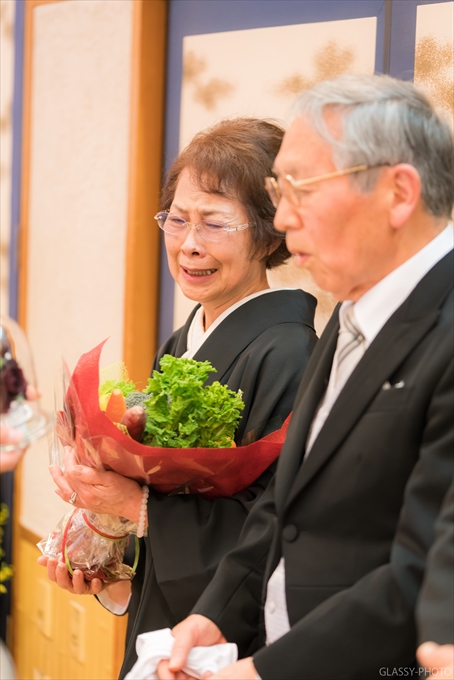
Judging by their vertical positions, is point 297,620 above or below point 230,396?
below

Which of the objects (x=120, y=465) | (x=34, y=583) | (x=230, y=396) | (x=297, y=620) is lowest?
(x=34, y=583)

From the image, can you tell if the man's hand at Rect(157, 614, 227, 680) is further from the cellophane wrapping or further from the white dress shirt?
the cellophane wrapping

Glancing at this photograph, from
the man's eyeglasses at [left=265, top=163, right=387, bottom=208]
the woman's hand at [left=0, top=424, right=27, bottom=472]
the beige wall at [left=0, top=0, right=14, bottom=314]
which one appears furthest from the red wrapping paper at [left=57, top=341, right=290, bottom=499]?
the beige wall at [left=0, top=0, right=14, bottom=314]

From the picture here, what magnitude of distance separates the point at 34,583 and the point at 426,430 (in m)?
2.80

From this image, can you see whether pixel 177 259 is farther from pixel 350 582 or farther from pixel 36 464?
pixel 36 464

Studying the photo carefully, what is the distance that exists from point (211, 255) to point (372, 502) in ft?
2.89

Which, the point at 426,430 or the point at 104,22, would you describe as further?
the point at 104,22

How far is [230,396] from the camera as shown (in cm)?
180

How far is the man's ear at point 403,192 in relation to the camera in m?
1.26

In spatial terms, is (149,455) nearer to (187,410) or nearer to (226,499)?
(187,410)

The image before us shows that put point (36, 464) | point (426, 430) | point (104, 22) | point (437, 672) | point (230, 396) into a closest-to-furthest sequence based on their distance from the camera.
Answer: point (437, 672) < point (426, 430) < point (230, 396) < point (104, 22) < point (36, 464)

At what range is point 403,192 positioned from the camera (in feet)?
4.19

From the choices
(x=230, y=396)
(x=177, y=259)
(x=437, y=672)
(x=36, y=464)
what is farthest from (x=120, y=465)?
(x=36, y=464)

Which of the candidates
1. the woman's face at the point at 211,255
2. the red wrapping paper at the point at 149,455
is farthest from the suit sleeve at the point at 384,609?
the woman's face at the point at 211,255
